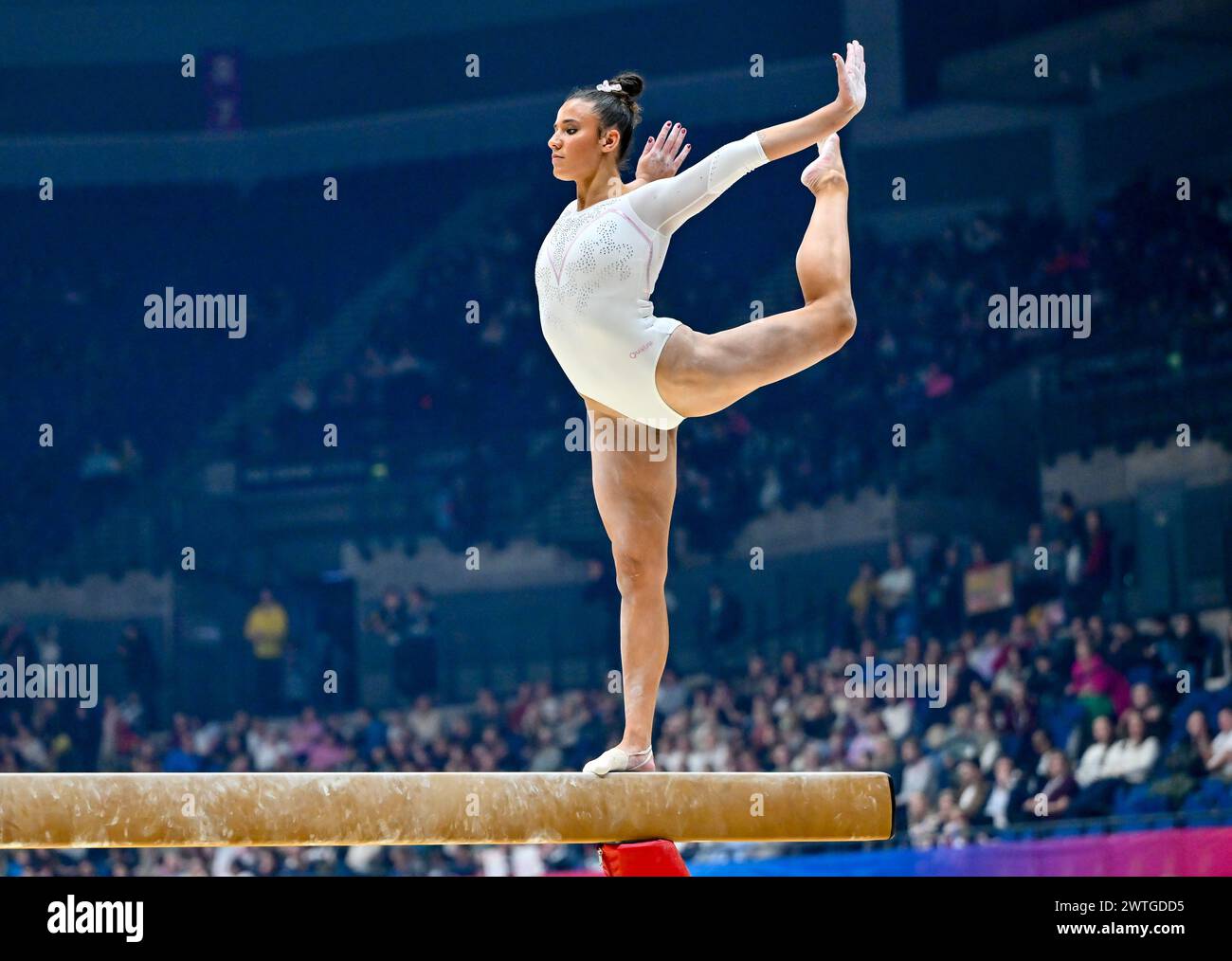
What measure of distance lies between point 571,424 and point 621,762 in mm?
8544

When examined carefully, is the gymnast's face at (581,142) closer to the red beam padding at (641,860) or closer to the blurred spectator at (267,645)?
the red beam padding at (641,860)

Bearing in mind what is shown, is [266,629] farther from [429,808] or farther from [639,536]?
[429,808]

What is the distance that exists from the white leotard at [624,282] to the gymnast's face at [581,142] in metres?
0.21

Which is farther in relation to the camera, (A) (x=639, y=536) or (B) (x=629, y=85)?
(B) (x=629, y=85)

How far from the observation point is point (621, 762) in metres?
4.14

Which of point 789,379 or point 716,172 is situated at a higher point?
point 789,379

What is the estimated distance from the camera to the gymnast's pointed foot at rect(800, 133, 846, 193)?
4.32 meters

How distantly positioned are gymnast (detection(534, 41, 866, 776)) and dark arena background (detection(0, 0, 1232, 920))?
539 centimetres

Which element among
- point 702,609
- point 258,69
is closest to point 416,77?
point 258,69

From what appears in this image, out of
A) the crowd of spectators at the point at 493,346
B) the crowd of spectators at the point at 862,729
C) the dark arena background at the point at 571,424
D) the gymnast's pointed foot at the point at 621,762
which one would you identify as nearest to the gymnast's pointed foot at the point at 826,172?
the gymnast's pointed foot at the point at 621,762

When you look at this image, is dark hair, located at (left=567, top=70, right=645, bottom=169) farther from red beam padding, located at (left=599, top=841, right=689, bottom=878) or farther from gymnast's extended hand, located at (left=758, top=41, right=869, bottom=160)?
red beam padding, located at (left=599, top=841, right=689, bottom=878)

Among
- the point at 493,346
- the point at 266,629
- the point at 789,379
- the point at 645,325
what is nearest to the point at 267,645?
the point at 266,629

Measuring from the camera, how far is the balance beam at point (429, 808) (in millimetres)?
3703

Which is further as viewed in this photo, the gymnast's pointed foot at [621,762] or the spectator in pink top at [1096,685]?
the spectator in pink top at [1096,685]
